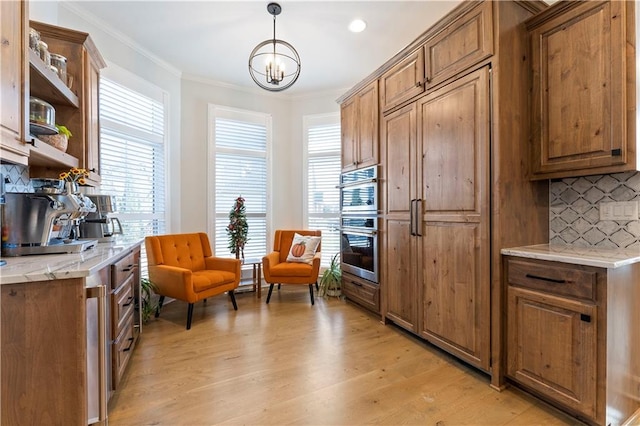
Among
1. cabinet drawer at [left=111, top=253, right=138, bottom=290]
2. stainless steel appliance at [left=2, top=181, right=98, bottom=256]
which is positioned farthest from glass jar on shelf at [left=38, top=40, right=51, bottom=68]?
cabinet drawer at [left=111, top=253, right=138, bottom=290]

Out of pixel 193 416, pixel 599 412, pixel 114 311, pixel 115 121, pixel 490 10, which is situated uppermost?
pixel 490 10

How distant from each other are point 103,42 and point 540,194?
4192 mm

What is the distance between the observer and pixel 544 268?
1764mm

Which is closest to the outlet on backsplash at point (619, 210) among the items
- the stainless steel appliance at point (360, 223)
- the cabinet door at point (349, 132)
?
the stainless steel appliance at point (360, 223)

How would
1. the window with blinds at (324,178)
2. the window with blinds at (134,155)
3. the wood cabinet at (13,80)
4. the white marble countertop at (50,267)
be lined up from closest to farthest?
1. the white marble countertop at (50,267)
2. the wood cabinet at (13,80)
3. the window with blinds at (134,155)
4. the window with blinds at (324,178)

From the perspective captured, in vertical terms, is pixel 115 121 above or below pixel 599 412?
above

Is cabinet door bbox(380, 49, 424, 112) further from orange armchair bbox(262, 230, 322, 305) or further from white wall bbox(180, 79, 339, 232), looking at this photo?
orange armchair bbox(262, 230, 322, 305)

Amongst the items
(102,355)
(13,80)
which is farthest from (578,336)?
(13,80)

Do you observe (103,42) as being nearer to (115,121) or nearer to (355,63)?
(115,121)

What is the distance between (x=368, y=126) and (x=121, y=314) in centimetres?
278

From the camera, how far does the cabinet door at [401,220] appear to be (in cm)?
262

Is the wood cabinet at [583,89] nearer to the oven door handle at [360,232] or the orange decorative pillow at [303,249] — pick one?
the oven door handle at [360,232]

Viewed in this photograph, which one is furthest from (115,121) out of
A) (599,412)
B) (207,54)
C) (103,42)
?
(599,412)

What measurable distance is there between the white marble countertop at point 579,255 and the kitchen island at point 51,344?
2.31 metres
